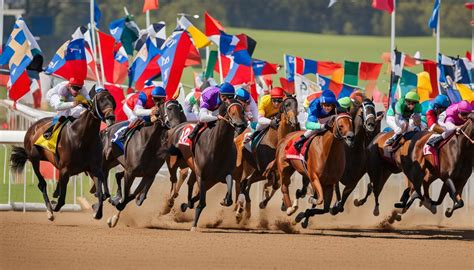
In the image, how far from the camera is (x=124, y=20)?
28.5 metres

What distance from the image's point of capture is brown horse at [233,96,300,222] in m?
16.7

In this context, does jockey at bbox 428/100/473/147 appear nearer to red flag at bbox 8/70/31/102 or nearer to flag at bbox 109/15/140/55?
red flag at bbox 8/70/31/102

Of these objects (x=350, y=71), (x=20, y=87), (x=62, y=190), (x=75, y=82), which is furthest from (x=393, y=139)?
(x=350, y=71)

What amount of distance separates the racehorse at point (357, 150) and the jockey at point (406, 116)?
260 mm

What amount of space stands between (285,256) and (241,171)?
5.62 meters

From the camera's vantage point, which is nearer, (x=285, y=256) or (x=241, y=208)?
(x=285, y=256)

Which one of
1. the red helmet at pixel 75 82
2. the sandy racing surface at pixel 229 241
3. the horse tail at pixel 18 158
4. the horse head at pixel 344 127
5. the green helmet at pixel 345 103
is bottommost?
the sandy racing surface at pixel 229 241

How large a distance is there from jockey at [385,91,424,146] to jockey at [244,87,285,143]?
5.11ft

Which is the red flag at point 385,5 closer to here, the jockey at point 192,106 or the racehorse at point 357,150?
the jockey at point 192,106

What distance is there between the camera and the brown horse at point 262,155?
54.9ft

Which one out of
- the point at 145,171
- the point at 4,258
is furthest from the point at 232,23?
the point at 4,258

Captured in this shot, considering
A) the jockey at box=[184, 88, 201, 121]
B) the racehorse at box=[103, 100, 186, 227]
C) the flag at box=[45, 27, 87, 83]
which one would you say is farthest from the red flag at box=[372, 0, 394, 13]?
the racehorse at box=[103, 100, 186, 227]

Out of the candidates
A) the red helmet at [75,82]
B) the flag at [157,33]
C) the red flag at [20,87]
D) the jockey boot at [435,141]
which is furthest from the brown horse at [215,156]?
the flag at [157,33]

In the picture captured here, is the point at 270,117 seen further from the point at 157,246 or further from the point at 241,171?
the point at 157,246
